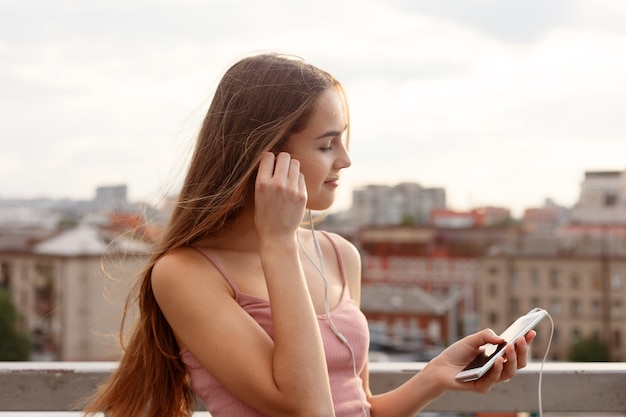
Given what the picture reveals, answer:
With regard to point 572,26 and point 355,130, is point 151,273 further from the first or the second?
point 572,26

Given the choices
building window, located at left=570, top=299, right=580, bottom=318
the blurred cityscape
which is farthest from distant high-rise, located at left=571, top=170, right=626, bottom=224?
building window, located at left=570, top=299, right=580, bottom=318

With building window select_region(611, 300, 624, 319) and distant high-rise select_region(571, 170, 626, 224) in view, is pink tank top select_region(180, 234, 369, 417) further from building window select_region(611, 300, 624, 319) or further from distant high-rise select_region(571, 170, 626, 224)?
distant high-rise select_region(571, 170, 626, 224)

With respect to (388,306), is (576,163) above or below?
above

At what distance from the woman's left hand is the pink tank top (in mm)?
105

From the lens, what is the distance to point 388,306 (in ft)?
102

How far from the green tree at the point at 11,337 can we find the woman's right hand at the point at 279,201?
88.1ft

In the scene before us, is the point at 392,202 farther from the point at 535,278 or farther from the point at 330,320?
the point at 330,320

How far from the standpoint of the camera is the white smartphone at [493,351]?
0.87m

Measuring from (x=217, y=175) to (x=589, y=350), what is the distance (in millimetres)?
29423

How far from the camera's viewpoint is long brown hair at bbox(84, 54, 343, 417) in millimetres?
902

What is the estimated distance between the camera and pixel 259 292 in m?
0.92

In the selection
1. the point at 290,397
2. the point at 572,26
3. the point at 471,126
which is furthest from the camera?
the point at 471,126

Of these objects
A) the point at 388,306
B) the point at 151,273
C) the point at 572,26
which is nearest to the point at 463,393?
the point at 151,273

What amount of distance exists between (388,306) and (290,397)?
101ft
